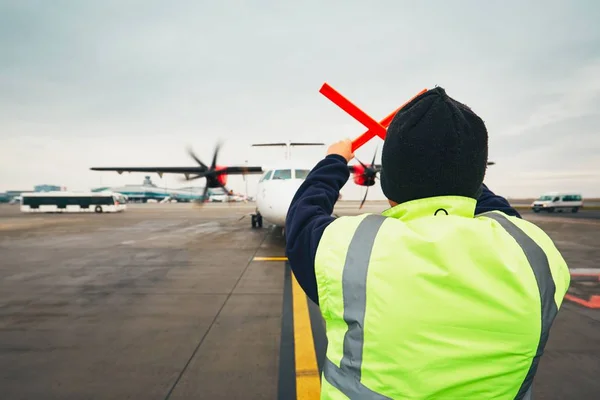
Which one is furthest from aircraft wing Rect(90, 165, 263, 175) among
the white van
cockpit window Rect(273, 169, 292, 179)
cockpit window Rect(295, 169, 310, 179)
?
the white van

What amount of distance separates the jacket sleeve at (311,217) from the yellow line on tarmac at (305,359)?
194cm

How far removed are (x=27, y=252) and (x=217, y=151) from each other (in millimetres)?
7986

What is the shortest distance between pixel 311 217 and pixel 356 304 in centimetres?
38

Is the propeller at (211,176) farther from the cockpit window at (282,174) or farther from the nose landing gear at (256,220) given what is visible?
the cockpit window at (282,174)

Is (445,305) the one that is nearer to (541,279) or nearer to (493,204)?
(541,279)

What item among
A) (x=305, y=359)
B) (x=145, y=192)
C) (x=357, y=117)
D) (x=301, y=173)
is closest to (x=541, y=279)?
(x=357, y=117)

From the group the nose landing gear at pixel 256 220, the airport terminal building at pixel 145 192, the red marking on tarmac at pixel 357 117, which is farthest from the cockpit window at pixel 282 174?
the airport terminal building at pixel 145 192

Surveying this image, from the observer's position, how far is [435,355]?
2.83 ft

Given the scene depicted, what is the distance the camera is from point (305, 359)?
321 cm

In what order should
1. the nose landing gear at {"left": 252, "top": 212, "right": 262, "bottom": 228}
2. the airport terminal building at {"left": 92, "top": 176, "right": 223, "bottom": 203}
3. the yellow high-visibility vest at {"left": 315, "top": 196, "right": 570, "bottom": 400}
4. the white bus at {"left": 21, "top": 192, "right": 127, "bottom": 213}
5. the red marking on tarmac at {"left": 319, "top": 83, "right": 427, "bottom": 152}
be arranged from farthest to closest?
the airport terminal building at {"left": 92, "top": 176, "right": 223, "bottom": 203}
the white bus at {"left": 21, "top": 192, "right": 127, "bottom": 213}
the nose landing gear at {"left": 252, "top": 212, "right": 262, "bottom": 228}
the red marking on tarmac at {"left": 319, "top": 83, "right": 427, "bottom": 152}
the yellow high-visibility vest at {"left": 315, "top": 196, "right": 570, "bottom": 400}

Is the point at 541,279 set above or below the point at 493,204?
below

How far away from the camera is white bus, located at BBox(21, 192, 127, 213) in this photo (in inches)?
1282

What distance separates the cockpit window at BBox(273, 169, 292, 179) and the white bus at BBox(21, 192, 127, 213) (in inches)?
1174

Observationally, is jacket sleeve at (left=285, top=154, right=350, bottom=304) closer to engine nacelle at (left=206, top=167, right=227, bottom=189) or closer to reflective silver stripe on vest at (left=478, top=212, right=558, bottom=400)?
reflective silver stripe on vest at (left=478, top=212, right=558, bottom=400)
